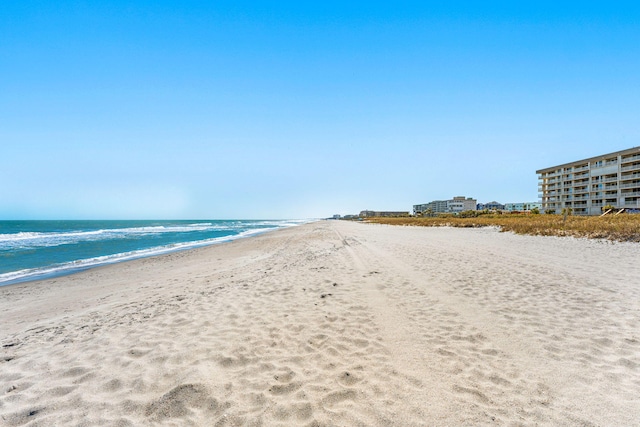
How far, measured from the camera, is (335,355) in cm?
429

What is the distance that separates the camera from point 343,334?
5039 millimetres

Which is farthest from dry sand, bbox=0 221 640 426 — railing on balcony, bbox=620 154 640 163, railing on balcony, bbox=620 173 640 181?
railing on balcony, bbox=620 154 640 163

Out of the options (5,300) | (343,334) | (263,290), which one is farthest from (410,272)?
(5,300)

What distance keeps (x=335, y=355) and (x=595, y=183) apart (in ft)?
341

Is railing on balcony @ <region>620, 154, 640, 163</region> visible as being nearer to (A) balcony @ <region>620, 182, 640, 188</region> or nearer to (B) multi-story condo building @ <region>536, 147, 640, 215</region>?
(B) multi-story condo building @ <region>536, 147, 640, 215</region>

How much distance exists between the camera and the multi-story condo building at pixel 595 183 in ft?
223

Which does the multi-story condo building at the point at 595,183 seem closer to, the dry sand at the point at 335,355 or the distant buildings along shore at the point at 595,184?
the distant buildings along shore at the point at 595,184

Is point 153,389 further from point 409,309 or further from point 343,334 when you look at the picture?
point 409,309

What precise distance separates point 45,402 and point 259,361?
7.97 ft

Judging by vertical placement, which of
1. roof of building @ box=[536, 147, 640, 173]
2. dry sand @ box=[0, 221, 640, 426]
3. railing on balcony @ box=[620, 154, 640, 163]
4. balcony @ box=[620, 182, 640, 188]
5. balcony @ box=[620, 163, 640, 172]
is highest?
roof of building @ box=[536, 147, 640, 173]

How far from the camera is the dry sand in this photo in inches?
122

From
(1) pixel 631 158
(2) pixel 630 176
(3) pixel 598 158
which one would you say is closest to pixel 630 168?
(2) pixel 630 176

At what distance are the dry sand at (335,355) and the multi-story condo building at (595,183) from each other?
8643 cm

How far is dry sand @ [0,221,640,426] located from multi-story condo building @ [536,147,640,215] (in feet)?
284
